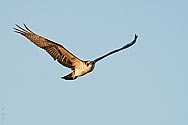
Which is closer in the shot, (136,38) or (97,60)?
(97,60)

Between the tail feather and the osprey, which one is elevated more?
the osprey

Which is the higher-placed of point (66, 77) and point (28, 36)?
point (28, 36)

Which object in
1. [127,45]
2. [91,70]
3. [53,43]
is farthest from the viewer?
[127,45]

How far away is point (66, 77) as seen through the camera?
43.0ft

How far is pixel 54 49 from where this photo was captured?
1340 cm

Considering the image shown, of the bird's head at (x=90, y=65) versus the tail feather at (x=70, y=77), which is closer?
the bird's head at (x=90, y=65)

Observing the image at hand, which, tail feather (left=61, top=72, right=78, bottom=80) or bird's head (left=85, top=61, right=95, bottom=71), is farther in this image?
tail feather (left=61, top=72, right=78, bottom=80)

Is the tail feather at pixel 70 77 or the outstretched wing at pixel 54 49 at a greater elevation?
the outstretched wing at pixel 54 49

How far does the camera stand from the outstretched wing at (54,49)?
1321 cm

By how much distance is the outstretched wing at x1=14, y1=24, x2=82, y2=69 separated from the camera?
43.3 feet

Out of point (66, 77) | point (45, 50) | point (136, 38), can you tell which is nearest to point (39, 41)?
point (45, 50)

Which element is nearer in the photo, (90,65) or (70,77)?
(90,65)

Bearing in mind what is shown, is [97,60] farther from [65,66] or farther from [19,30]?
[19,30]

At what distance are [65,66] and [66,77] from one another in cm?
51
